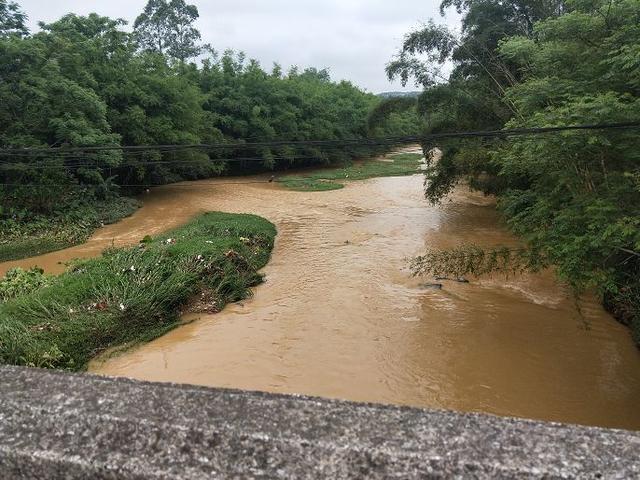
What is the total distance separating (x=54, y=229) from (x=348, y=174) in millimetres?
21219

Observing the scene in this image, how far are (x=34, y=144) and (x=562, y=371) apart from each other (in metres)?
17.2

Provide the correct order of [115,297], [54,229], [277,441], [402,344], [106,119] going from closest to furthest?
[277,441]
[402,344]
[115,297]
[54,229]
[106,119]

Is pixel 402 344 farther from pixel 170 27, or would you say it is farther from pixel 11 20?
pixel 170 27

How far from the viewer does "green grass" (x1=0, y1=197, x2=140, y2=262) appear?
15.5 metres

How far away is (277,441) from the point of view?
1.46 metres

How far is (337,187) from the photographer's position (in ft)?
94.9

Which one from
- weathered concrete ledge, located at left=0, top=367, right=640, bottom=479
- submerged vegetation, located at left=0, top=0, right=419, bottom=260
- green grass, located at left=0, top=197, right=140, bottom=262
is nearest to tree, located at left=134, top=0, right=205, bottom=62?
submerged vegetation, located at left=0, top=0, right=419, bottom=260

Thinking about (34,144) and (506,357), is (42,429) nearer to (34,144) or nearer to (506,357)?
(506,357)

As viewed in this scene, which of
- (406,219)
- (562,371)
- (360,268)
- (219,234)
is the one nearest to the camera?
(562,371)

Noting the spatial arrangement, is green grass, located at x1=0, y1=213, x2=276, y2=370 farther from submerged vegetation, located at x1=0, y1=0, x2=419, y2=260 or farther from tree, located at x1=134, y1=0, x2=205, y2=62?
tree, located at x1=134, y1=0, x2=205, y2=62

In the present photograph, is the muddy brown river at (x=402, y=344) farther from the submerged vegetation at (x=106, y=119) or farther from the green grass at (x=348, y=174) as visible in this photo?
the green grass at (x=348, y=174)

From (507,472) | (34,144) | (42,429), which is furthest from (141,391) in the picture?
(34,144)

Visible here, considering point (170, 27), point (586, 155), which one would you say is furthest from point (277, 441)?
point (170, 27)

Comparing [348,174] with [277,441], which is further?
[348,174]
